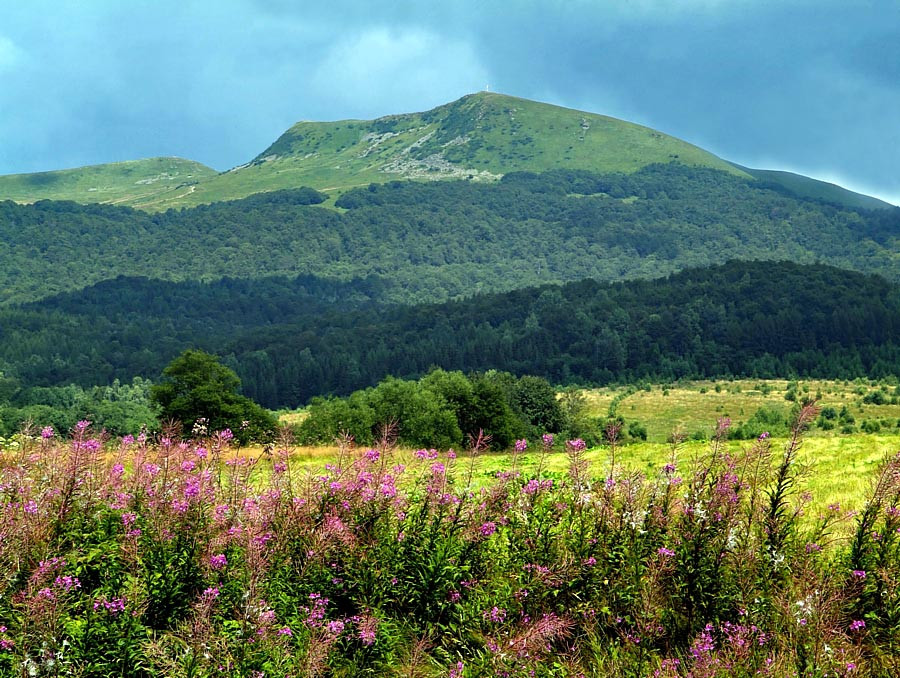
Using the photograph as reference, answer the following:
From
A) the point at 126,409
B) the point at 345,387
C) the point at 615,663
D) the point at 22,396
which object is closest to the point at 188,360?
the point at 126,409

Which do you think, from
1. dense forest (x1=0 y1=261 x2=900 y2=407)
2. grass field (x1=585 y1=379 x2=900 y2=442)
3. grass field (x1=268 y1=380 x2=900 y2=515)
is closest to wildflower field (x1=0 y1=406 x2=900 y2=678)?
grass field (x1=268 y1=380 x2=900 y2=515)

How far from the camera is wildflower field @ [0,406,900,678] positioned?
17.5 feet

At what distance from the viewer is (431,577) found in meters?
6.41

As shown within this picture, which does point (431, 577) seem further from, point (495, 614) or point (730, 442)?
point (730, 442)

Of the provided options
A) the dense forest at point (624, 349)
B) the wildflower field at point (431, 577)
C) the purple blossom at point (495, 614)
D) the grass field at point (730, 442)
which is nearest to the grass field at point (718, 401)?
the grass field at point (730, 442)

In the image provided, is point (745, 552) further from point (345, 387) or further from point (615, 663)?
point (345, 387)

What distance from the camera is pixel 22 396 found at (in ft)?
378

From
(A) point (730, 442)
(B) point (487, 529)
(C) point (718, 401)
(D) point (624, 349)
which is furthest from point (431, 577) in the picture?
(D) point (624, 349)

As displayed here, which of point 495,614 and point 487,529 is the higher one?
point 487,529

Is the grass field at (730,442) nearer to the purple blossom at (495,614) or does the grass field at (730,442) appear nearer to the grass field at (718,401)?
the grass field at (718,401)

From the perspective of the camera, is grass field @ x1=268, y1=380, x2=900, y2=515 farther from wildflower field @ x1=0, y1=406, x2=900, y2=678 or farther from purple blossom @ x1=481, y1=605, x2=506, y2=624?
purple blossom @ x1=481, y1=605, x2=506, y2=624

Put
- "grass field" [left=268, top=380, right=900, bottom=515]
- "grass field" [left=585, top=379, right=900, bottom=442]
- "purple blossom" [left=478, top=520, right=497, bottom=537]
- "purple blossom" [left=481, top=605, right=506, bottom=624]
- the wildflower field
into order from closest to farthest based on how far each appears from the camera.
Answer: the wildflower field
"purple blossom" [left=481, top=605, right=506, bottom=624]
"purple blossom" [left=478, top=520, right=497, bottom=537]
"grass field" [left=268, top=380, right=900, bottom=515]
"grass field" [left=585, top=379, right=900, bottom=442]

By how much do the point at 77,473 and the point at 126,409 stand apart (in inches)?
3436

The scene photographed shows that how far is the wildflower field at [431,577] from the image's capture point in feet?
17.5
